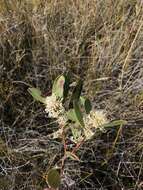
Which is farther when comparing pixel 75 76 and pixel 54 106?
pixel 75 76

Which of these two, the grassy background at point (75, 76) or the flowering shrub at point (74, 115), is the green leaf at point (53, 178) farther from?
the grassy background at point (75, 76)

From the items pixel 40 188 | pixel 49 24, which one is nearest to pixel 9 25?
pixel 49 24

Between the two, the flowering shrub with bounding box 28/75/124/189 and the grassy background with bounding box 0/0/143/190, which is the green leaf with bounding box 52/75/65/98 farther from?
the grassy background with bounding box 0/0/143/190

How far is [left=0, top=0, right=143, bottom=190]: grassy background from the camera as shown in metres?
1.59

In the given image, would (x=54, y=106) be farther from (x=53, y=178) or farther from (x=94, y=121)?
(x=53, y=178)

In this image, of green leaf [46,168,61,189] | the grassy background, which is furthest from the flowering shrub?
the grassy background

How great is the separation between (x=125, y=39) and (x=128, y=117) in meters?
0.39

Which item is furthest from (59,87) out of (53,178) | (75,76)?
(75,76)

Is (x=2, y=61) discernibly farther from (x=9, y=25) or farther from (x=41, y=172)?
(x=41, y=172)

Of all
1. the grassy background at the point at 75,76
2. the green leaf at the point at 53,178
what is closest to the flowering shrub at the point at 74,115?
the green leaf at the point at 53,178

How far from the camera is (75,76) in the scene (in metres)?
1.83

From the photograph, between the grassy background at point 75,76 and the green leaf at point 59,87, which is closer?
the green leaf at point 59,87

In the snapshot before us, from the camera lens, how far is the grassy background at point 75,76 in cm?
159

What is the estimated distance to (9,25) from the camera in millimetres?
1950
